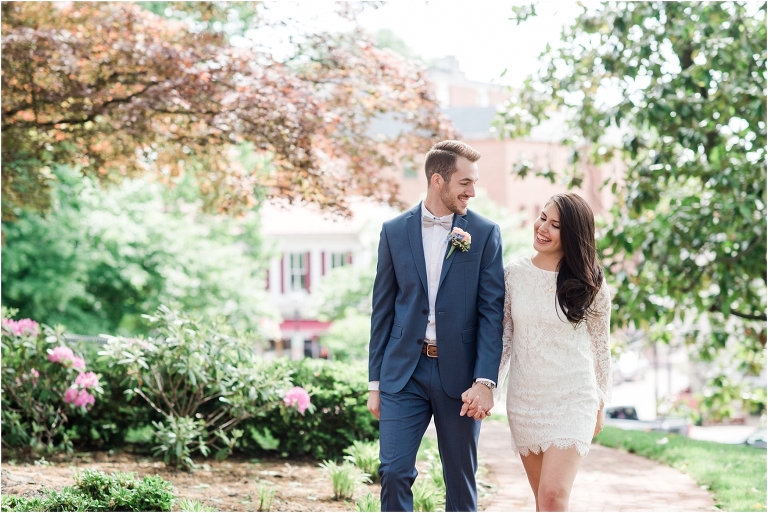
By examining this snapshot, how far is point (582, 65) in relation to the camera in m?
9.68

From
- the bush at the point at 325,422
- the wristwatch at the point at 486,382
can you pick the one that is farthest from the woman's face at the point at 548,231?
the bush at the point at 325,422

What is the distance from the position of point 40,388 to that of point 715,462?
5.80 metres

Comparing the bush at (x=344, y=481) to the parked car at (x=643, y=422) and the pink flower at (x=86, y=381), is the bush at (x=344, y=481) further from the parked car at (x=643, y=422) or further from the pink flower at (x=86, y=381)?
the parked car at (x=643, y=422)

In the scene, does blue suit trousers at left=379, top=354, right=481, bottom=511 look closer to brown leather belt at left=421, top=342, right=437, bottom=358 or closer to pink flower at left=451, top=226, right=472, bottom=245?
brown leather belt at left=421, top=342, right=437, bottom=358

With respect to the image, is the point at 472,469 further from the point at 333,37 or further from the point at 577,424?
the point at 333,37

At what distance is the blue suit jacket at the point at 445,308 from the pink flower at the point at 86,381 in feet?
11.3

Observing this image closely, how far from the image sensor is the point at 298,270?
40000mm

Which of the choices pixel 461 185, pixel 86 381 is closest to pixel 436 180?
pixel 461 185

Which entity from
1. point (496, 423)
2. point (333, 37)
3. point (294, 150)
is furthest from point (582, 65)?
point (496, 423)

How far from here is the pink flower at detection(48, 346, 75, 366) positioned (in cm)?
675

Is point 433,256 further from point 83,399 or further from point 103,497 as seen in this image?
point 83,399

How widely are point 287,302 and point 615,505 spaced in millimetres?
34539

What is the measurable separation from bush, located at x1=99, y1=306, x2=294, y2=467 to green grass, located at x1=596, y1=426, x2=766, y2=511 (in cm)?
326

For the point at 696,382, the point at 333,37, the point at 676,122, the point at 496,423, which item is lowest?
the point at 696,382
